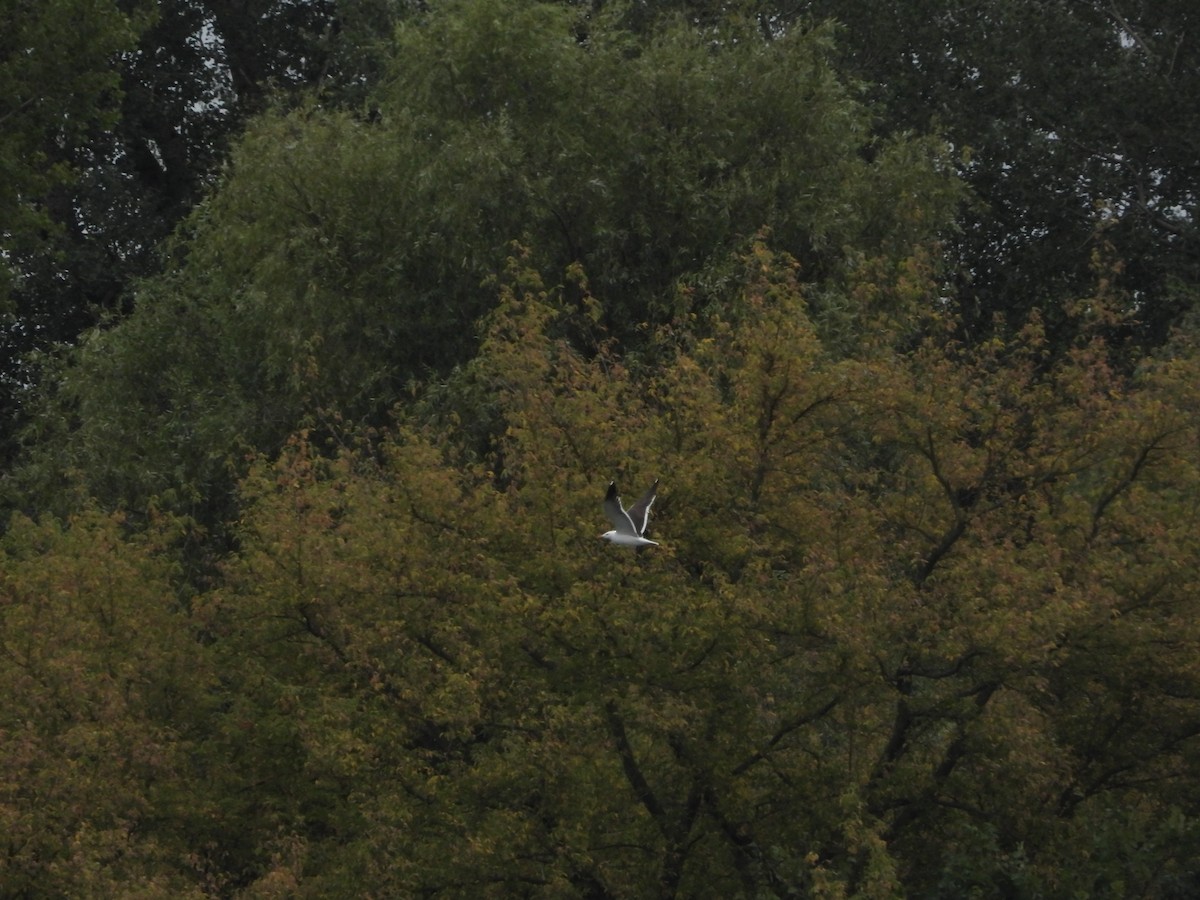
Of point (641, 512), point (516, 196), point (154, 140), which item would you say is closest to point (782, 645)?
point (641, 512)

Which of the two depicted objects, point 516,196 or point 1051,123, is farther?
point 1051,123

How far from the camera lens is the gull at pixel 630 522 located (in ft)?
45.4

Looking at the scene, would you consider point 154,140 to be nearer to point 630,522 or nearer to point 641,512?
point 641,512

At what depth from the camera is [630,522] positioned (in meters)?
14.1

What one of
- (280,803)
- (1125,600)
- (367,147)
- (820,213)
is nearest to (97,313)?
(367,147)

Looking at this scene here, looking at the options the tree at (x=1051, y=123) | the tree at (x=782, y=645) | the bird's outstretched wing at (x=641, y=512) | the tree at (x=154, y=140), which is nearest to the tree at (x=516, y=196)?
the tree at (x=782, y=645)

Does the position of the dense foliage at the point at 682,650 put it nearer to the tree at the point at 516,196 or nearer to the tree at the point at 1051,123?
the tree at the point at 516,196

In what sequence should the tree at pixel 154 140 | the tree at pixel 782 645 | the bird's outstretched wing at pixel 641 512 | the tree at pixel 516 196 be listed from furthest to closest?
the tree at pixel 154 140 → the tree at pixel 516 196 → the tree at pixel 782 645 → the bird's outstretched wing at pixel 641 512

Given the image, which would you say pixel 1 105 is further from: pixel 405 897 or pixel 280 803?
pixel 405 897

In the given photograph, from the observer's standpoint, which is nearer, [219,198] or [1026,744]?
[1026,744]

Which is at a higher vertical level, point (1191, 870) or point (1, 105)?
point (1, 105)

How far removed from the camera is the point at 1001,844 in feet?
49.6

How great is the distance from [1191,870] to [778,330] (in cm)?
497

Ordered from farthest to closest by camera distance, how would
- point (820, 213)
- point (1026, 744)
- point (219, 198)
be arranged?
point (219, 198)
point (820, 213)
point (1026, 744)
